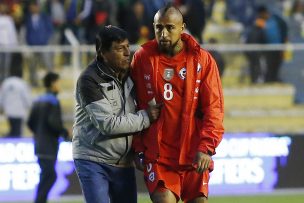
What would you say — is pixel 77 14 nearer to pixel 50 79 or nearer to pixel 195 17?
pixel 195 17

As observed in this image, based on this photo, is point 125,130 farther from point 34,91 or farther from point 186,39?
point 34,91

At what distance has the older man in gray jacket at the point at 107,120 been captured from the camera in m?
8.41

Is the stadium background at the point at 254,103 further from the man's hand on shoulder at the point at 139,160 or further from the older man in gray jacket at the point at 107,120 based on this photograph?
the older man in gray jacket at the point at 107,120

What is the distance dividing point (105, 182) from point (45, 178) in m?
5.77

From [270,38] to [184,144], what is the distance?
11.2 meters

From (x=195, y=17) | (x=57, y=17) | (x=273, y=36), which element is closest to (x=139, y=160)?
(x=195, y=17)

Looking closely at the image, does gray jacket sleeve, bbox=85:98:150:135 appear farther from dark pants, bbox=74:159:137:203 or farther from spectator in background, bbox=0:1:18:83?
spectator in background, bbox=0:1:18:83

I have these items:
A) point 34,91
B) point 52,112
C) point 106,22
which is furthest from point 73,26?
point 52,112

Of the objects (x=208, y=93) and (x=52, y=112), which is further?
(x=52, y=112)

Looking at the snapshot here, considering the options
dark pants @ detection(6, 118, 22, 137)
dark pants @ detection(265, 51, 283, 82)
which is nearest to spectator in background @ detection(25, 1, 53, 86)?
dark pants @ detection(6, 118, 22, 137)

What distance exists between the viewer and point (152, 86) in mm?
8570

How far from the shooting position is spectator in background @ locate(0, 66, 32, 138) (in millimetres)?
17797

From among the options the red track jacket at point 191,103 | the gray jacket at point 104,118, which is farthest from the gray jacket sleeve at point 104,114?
the red track jacket at point 191,103

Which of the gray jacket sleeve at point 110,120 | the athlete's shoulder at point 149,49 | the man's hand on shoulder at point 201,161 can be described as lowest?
→ the man's hand on shoulder at point 201,161
